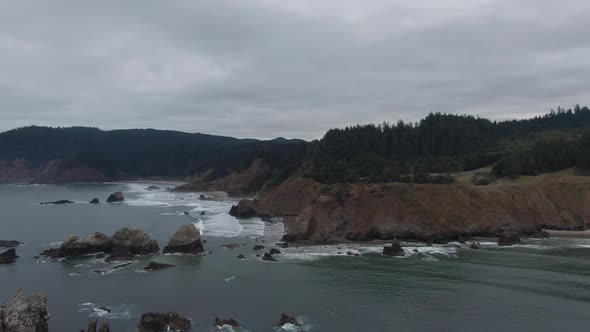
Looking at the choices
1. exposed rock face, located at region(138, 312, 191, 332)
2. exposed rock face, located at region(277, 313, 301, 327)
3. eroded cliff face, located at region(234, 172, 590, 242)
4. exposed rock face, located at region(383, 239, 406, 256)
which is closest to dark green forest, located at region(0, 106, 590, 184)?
eroded cliff face, located at region(234, 172, 590, 242)

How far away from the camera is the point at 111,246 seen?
53906mm

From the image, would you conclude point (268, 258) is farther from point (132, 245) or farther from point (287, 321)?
point (287, 321)

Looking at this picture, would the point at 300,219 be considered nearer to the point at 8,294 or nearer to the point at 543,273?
the point at 543,273

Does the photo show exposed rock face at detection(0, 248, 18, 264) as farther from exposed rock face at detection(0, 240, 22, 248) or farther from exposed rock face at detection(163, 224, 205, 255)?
exposed rock face at detection(163, 224, 205, 255)

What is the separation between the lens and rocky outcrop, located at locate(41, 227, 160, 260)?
5191 cm

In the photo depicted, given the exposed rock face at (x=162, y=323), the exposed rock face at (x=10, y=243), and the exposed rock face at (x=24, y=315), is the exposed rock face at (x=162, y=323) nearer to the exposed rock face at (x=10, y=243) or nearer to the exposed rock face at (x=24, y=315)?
the exposed rock face at (x=24, y=315)

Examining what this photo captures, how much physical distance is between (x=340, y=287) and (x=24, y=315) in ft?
72.6

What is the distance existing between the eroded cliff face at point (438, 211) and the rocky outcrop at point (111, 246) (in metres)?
17.0

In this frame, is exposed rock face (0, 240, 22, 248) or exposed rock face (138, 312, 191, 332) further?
exposed rock face (0, 240, 22, 248)

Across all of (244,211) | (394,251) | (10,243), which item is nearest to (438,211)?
(394,251)

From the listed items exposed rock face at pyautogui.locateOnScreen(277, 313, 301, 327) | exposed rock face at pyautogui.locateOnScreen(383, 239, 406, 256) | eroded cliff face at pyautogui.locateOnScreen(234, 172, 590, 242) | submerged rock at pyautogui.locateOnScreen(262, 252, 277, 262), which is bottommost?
exposed rock face at pyautogui.locateOnScreen(277, 313, 301, 327)

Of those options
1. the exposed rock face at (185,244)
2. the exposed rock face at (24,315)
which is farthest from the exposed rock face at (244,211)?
the exposed rock face at (24,315)

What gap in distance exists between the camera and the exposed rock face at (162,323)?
2990cm

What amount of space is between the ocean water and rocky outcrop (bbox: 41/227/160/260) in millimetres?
2379
